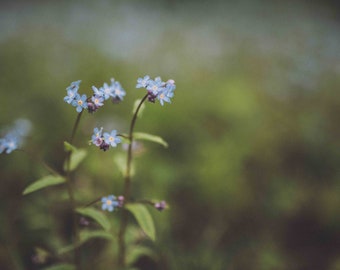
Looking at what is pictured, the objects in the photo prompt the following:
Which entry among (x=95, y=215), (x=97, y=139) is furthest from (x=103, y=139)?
(x=95, y=215)

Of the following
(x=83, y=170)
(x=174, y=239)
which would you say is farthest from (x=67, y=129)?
(x=174, y=239)

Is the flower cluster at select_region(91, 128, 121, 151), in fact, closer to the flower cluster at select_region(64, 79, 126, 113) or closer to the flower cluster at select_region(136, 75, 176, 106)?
the flower cluster at select_region(64, 79, 126, 113)

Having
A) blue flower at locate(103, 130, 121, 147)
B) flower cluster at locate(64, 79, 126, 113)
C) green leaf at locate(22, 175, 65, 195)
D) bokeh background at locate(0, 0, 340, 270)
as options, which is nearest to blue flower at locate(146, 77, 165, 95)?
flower cluster at locate(64, 79, 126, 113)

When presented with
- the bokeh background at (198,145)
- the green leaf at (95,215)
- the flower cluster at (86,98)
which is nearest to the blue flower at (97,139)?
the flower cluster at (86,98)

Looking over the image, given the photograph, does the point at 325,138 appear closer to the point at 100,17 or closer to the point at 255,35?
the point at 255,35

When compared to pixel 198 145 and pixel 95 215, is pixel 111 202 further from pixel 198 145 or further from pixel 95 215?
pixel 198 145
